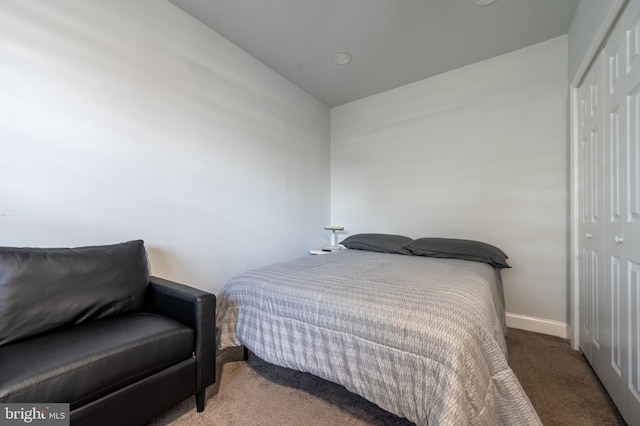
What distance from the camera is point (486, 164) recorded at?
2744 millimetres

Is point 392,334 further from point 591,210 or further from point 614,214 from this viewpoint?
point 591,210

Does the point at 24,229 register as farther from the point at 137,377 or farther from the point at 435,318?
the point at 435,318

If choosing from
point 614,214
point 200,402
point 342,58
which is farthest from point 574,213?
point 200,402

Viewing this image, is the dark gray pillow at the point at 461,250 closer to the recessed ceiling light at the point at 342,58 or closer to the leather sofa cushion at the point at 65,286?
the recessed ceiling light at the point at 342,58

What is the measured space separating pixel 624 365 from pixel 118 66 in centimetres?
347

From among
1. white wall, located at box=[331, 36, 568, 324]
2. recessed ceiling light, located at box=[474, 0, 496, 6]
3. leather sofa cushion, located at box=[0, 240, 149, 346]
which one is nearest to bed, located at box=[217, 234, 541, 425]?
leather sofa cushion, located at box=[0, 240, 149, 346]

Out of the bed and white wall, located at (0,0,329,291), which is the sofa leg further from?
white wall, located at (0,0,329,291)

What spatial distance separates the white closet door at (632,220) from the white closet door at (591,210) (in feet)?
1.34

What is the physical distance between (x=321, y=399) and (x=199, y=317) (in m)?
0.86

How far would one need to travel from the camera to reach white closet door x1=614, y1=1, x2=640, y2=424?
1.22 m

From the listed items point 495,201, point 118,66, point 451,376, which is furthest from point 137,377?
point 495,201

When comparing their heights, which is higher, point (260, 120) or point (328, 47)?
point (328, 47)

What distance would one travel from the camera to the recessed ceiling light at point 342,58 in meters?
2.66

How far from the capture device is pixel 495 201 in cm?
270
